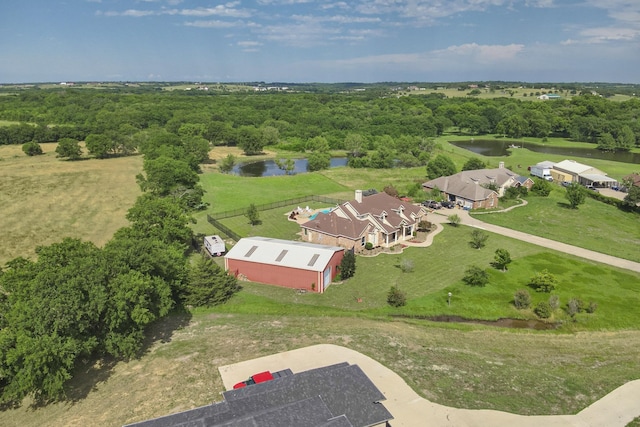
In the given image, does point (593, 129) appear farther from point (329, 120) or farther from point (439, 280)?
point (439, 280)

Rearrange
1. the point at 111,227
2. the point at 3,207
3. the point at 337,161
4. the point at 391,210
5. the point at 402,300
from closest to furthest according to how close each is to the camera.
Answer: the point at 402,300, the point at 391,210, the point at 111,227, the point at 3,207, the point at 337,161

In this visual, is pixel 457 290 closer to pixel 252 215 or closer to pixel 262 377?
pixel 262 377

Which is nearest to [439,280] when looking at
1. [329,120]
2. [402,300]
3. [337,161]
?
[402,300]

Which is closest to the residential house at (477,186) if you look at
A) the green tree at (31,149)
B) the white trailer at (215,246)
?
the white trailer at (215,246)

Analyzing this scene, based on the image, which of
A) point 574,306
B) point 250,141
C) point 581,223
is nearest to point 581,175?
point 581,223

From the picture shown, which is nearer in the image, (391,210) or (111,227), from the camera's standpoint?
(391,210)

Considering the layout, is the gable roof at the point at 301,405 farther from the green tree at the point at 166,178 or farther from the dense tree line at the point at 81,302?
the green tree at the point at 166,178

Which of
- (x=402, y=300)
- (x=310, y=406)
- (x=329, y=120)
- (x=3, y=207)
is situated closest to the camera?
(x=310, y=406)
